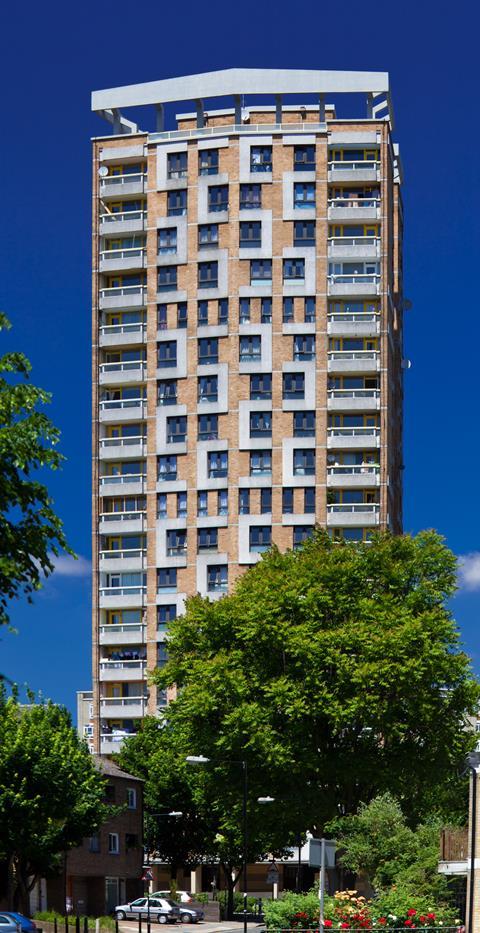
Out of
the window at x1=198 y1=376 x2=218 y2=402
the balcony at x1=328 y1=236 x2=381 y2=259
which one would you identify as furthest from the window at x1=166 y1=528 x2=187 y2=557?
the balcony at x1=328 y1=236 x2=381 y2=259

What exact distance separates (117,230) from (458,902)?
78629 mm

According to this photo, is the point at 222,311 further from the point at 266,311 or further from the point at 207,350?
the point at 266,311

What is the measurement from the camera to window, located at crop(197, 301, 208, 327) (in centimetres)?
12744

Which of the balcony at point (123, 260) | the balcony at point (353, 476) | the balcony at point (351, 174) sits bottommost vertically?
the balcony at point (353, 476)

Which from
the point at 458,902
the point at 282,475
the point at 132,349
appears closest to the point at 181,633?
the point at 458,902

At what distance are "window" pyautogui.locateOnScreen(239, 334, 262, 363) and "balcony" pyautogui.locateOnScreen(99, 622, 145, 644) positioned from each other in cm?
2130

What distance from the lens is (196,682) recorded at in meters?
82.8

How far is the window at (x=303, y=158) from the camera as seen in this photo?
127 m

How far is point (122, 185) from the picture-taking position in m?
132

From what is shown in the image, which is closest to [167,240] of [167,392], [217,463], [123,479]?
[167,392]

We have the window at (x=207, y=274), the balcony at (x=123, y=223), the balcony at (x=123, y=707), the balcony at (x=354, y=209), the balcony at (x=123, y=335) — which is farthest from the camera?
the balcony at (x=123, y=223)

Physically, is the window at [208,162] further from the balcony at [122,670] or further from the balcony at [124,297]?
the balcony at [122,670]

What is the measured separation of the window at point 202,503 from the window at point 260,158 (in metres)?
24.7

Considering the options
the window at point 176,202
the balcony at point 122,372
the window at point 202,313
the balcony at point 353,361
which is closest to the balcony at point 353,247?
the balcony at point 353,361
